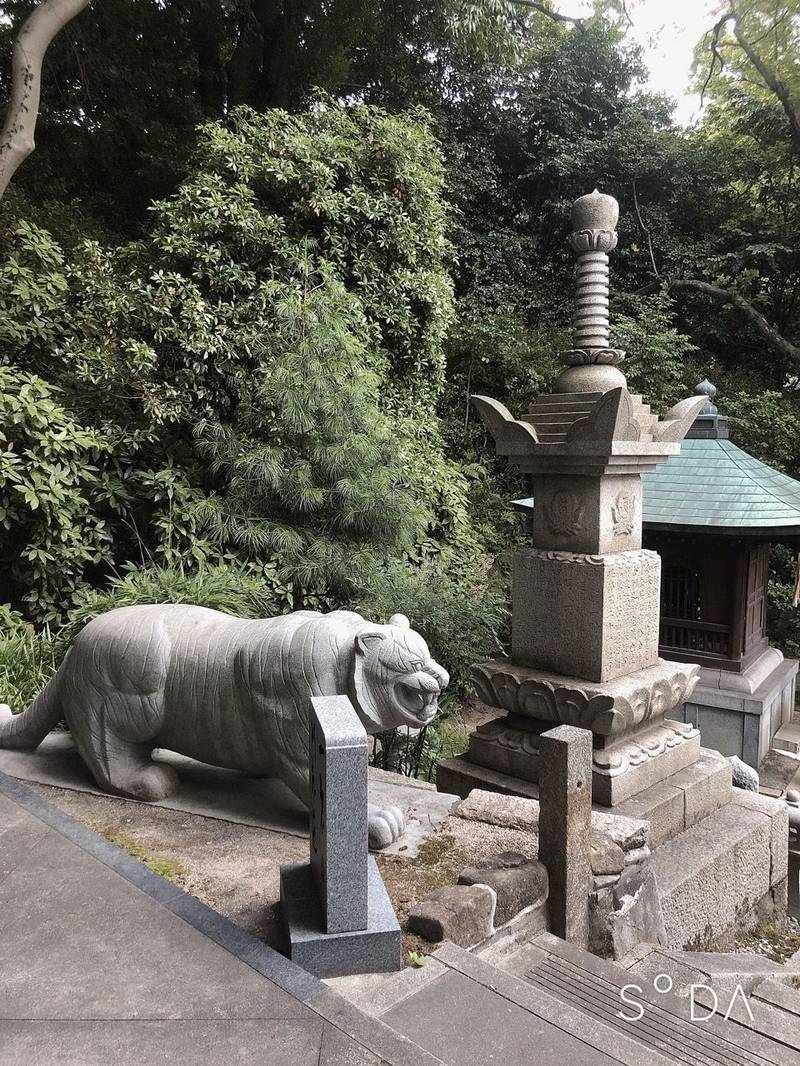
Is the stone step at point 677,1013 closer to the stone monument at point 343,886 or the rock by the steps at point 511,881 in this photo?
the rock by the steps at point 511,881

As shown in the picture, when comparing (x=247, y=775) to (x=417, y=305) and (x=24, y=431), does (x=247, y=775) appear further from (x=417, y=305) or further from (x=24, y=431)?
(x=417, y=305)

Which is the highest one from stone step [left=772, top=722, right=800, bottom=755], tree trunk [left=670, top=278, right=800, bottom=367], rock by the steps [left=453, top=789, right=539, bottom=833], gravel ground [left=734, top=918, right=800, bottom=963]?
tree trunk [left=670, top=278, right=800, bottom=367]

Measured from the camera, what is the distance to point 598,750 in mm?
4547

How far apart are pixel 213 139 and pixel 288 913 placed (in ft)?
27.4

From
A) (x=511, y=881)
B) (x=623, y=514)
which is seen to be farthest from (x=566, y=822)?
(x=623, y=514)

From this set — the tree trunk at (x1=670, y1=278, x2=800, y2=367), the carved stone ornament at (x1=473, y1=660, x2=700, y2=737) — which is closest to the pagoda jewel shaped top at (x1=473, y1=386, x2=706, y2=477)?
the carved stone ornament at (x1=473, y1=660, x2=700, y2=737)

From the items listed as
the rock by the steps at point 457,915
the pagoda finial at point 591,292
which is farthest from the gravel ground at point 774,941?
the pagoda finial at point 591,292

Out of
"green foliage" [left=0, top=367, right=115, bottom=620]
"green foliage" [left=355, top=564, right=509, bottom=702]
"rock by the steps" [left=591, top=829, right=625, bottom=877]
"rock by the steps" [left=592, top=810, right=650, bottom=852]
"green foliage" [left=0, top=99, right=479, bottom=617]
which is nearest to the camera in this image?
"rock by the steps" [left=591, top=829, right=625, bottom=877]

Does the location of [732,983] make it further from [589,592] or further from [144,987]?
[144,987]

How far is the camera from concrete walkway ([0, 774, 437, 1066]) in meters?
2.02

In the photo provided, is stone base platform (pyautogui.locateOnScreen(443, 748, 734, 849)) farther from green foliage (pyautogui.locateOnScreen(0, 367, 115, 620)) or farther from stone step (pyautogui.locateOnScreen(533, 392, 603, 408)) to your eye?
green foliage (pyautogui.locateOnScreen(0, 367, 115, 620))

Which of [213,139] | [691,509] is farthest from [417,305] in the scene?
[691,509]

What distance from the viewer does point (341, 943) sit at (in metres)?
2.42

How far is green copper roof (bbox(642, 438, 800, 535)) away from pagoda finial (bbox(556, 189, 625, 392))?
2847 mm
